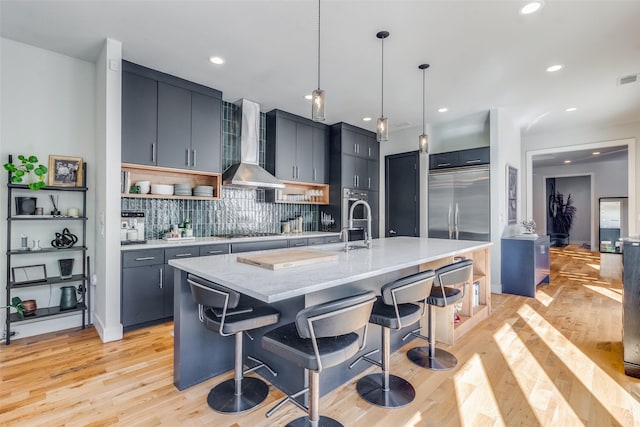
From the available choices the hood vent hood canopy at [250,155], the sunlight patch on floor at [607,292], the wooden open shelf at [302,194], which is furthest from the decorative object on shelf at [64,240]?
the sunlight patch on floor at [607,292]

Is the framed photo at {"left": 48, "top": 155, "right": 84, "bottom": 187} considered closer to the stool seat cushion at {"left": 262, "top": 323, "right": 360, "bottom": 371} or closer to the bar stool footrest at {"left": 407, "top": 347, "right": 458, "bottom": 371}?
the stool seat cushion at {"left": 262, "top": 323, "right": 360, "bottom": 371}

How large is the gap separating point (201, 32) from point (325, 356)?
9.27 ft

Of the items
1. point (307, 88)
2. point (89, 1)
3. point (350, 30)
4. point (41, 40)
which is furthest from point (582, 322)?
point (41, 40)

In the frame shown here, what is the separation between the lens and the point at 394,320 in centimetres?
190

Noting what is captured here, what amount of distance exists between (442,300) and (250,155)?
3311 mm

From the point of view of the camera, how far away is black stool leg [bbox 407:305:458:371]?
2430 mm

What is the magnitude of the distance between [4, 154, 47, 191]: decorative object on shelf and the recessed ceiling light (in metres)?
4.24

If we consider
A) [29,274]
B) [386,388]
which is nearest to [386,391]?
[386,388]

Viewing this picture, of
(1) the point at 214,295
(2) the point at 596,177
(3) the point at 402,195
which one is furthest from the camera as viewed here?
(2) the point at 596,177

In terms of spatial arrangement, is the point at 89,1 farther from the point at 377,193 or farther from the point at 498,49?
the point at 377,193

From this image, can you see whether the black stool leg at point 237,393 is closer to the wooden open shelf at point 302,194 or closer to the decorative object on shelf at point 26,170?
the decorative object on shelf at point 26,170

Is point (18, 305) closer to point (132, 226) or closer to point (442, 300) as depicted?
point (132, 226)

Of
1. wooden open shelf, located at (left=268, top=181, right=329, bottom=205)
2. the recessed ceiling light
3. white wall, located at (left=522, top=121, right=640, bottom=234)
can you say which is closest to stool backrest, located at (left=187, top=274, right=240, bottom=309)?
the recessed ceiling light

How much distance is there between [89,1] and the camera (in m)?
2.38
